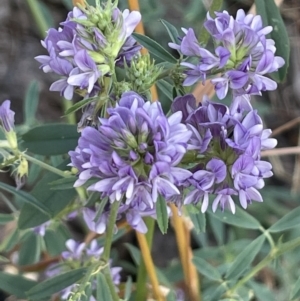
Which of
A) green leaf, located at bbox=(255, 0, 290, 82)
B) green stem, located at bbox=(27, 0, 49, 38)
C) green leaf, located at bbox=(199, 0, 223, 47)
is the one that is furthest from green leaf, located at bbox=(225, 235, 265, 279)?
green stem, located at bbox=(27, 0, 49, 38)

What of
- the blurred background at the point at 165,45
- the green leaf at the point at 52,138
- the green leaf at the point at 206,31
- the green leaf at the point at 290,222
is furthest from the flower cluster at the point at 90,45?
the blurred background at the point at 165,45

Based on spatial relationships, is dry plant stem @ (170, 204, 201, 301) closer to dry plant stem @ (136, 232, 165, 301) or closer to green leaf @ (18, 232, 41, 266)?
dry plant stem @ (136, 232, 165, 301)

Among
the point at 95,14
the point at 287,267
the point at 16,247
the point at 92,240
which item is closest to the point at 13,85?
the point at 16,247

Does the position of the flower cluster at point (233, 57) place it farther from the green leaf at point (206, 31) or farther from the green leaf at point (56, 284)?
the green leaf at point (56, 284)

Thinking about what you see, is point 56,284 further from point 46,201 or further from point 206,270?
point 206,270

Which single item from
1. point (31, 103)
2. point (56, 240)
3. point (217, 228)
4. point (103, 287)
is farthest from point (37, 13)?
point (103, 287)

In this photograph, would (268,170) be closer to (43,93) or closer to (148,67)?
(148,67)

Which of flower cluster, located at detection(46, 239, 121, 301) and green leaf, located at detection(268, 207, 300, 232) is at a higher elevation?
flower cluster, located at detection(46, 239, 121, 301)
